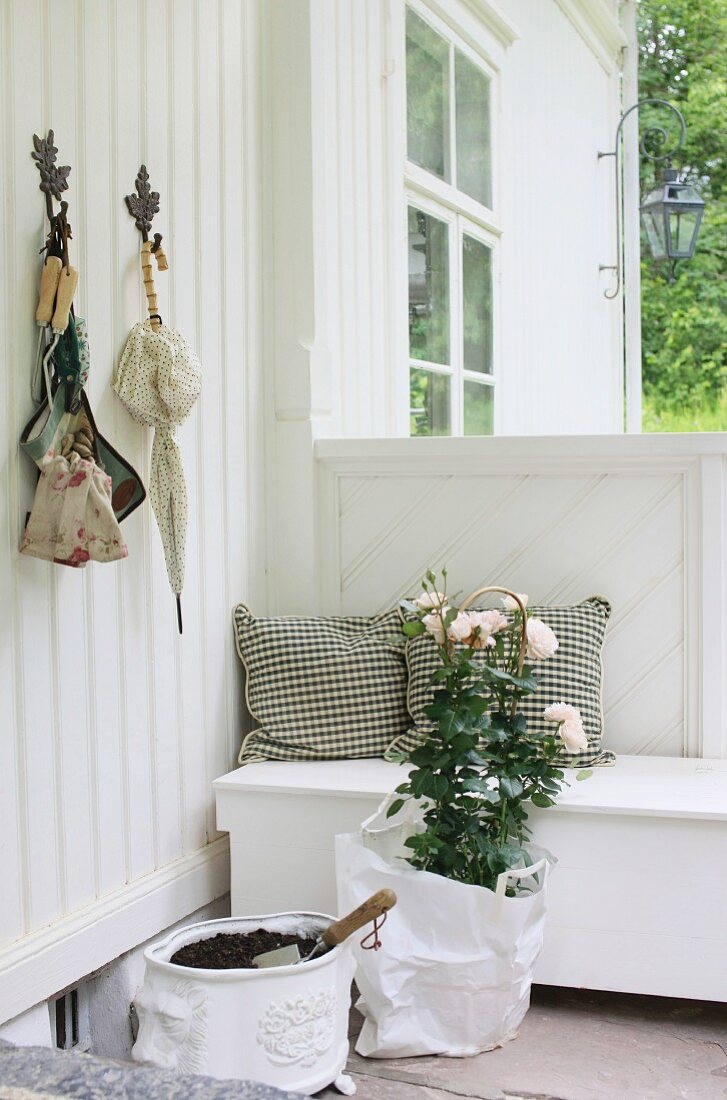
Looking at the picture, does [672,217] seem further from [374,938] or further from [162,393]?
[374,938]

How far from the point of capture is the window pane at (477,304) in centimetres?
445

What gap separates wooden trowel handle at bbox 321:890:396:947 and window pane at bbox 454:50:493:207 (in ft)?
9.96

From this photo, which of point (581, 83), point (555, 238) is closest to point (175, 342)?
point (555, 238)

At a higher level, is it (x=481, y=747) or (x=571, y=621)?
(x=571, y=621)

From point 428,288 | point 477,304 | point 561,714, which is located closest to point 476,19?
point 477,304

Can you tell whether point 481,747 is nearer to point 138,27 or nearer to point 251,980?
point 251,980

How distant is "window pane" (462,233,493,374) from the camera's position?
4.45 m

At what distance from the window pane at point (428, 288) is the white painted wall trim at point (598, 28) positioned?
7.74 feet

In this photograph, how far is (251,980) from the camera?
2.01 m

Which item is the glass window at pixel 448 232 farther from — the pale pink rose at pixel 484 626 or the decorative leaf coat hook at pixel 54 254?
the decorative leaf coat hook at pixel 54 254

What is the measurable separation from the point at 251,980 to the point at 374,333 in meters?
2.23

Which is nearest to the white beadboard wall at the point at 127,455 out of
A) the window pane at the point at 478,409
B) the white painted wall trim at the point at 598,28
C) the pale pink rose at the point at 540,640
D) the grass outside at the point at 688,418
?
the pale pink rose at the point at 540,640

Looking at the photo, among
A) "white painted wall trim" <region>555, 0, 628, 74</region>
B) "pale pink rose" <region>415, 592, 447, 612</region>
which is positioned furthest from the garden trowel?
"white painted wall trim" <region>555, 0, 628, 74</region>

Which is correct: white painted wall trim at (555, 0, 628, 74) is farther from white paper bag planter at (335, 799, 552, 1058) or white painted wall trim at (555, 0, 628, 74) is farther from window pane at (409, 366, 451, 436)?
white paper bag planter at (335, 799, 552, 1058)
